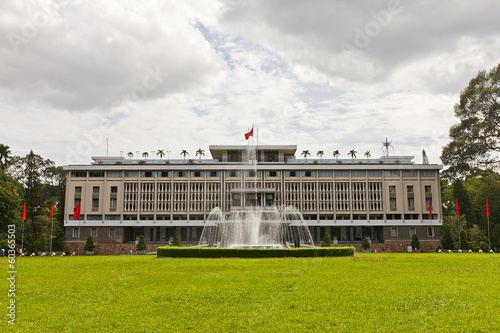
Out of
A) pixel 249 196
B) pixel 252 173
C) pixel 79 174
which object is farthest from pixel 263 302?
pixel 79 174

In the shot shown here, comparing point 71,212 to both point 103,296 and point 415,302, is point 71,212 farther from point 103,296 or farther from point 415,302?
point 415,302

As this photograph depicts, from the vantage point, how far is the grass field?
970 cm

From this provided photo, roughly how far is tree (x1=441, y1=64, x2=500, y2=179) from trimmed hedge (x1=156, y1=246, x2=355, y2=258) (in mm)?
20586

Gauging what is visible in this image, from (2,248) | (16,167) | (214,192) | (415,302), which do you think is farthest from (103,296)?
(16,167)

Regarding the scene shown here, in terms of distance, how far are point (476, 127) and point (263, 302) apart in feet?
130

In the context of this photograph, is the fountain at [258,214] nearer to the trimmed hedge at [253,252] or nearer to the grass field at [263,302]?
the trimmed hedge at [253,252]

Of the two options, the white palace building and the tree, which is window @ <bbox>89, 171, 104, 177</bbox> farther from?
the tree

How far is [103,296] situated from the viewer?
13258 mm

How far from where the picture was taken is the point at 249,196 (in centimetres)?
6806

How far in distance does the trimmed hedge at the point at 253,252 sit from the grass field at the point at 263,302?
1247 cm

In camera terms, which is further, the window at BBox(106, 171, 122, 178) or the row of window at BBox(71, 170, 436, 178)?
the window at BBox(106, 171, 122, 178)

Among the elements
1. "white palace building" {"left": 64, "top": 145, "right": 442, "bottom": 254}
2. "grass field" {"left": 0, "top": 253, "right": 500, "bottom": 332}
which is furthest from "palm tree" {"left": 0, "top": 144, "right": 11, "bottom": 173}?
"grass field" {"left": 0, "top": 253, "right": 500, "bottom": 332}

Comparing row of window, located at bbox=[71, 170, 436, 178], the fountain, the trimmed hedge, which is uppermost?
row of window, located at bbox=[71, 170, 436, 178]

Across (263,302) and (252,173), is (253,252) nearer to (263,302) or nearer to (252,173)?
(263,302)
